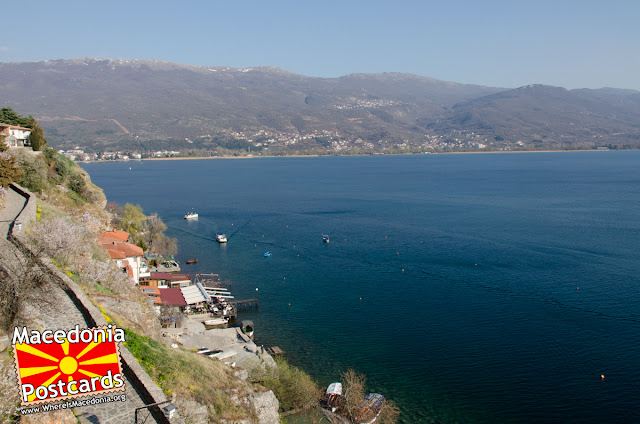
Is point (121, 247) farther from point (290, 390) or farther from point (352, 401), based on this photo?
point (352, 401)

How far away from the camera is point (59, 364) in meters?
8.35

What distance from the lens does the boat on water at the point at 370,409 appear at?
18016mm

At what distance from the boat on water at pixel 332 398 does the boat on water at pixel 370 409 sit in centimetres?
108

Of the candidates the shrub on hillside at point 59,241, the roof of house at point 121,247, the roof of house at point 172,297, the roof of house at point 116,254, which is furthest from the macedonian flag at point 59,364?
the roof of house at point 121,247

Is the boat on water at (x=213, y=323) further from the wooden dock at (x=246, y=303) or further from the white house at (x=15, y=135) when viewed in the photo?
the white house at (x=15, y=135)

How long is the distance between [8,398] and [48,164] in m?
30.2

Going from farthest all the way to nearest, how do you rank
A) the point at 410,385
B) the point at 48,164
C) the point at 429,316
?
1. the point at 48,164
2. the point at 429,316
3. the point at 410,385

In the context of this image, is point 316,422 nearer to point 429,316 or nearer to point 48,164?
point 429,316

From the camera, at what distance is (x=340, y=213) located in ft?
208

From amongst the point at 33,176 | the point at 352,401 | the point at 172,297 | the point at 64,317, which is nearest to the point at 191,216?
the point at 33,176

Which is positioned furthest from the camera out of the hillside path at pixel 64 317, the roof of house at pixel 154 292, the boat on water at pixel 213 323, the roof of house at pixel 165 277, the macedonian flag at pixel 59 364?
the roof of house at pixel 165 277

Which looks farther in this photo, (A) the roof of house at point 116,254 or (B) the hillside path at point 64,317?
(A) the roof of house at point 116,254

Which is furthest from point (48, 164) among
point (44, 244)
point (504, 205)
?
point (504, 205)

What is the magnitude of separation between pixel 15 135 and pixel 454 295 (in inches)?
1377
